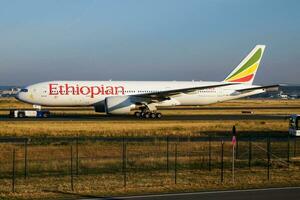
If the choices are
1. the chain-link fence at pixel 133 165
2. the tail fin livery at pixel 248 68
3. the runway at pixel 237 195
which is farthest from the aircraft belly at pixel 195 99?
the runway at pixel 237 195

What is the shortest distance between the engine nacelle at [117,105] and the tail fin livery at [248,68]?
1802 cm

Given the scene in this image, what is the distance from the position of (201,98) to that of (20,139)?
→ 31.6m

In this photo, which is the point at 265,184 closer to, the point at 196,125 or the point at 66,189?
the point at 66,189

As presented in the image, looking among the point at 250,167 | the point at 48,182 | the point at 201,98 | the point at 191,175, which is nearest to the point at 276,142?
the point at 250,167

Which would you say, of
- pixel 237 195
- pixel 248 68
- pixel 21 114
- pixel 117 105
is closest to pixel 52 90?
pixel 21 114

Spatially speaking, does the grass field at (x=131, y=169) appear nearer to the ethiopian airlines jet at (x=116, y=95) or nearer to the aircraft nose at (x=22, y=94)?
the ethiopian airlines jet at (x=116, y=95)

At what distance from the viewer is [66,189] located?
17766 millimetres

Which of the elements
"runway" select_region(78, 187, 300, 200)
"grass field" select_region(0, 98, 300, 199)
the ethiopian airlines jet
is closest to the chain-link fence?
"grass field" select_region(0, 98, 300, 199)

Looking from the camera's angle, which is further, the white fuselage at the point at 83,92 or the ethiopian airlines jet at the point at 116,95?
the white fuselage at the point at 83,92

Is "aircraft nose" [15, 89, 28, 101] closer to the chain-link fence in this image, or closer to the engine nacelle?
the engine nacelle

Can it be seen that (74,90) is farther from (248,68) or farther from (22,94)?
(248,68)

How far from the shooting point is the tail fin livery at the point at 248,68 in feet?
212

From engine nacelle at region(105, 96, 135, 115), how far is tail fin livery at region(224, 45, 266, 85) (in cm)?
1802

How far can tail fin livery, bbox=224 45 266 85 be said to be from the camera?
64750 mm
